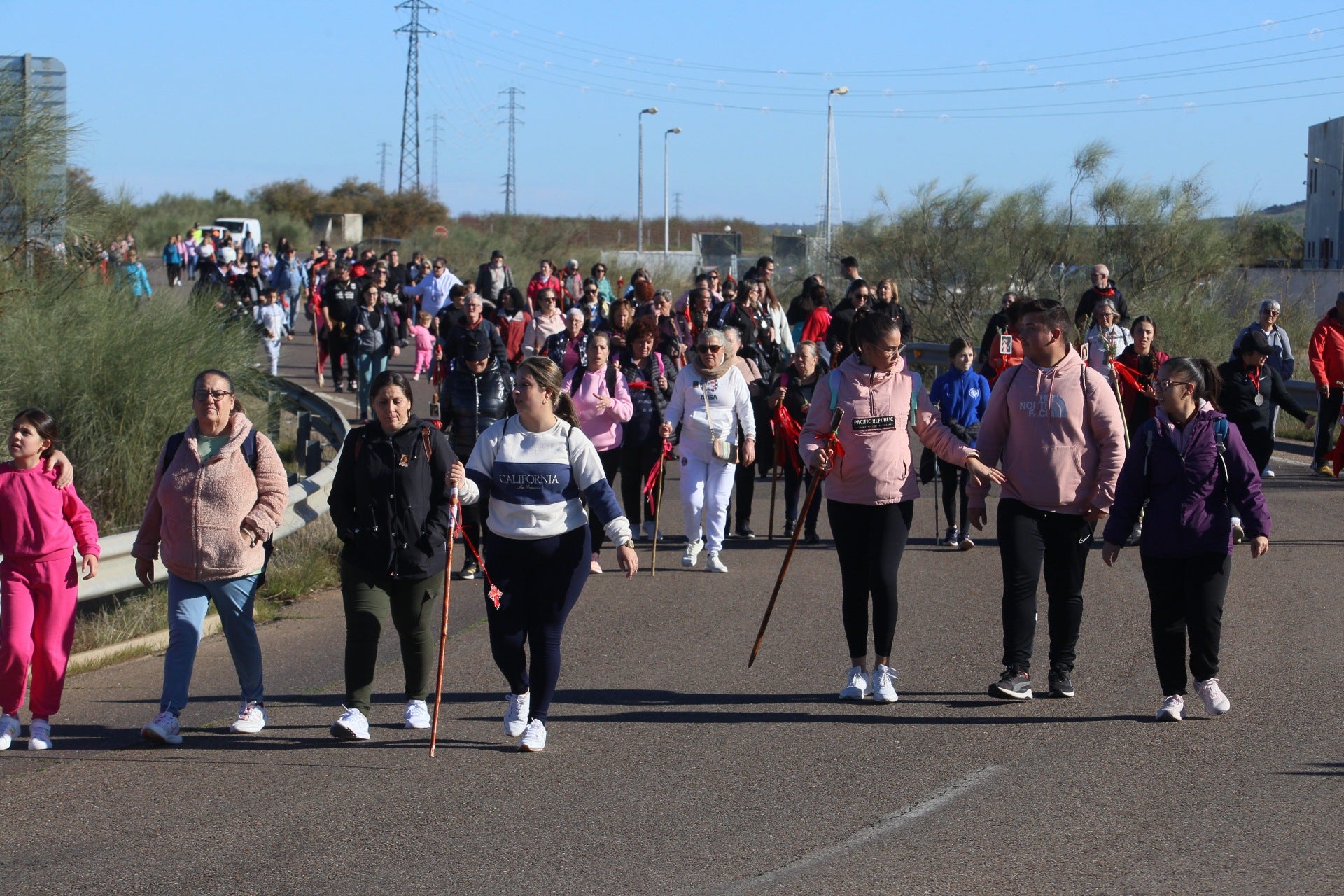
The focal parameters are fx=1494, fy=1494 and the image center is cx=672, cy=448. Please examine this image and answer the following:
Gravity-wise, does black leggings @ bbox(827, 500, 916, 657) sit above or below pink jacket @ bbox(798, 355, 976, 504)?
below

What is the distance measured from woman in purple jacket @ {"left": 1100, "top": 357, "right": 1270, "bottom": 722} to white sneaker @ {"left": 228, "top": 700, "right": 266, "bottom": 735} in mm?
4356

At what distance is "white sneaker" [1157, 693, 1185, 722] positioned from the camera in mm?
7258

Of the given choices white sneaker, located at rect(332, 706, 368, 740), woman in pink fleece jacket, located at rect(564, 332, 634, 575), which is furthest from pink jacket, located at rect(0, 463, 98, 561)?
woman in pink fleece jacket, located at rect(564, 332, 634, 575)

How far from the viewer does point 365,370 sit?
21.3 m

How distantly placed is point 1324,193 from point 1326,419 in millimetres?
45177

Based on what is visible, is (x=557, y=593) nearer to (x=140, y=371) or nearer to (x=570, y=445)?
(x=570, y=445)

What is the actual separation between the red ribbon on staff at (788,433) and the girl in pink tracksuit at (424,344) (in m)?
11.3

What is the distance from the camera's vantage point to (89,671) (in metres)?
8.60

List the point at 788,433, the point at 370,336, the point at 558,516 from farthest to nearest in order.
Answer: the point at 370,336 → the point at 788,433 → the point at 558,516

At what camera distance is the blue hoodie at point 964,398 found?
12.4 meters

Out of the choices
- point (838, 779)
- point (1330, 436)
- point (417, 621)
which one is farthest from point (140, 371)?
point (1330, 436)

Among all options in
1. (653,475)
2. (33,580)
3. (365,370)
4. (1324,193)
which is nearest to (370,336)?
(365,370)

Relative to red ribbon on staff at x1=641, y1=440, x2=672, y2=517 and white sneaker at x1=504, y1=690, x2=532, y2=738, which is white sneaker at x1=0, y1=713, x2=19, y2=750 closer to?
white sneaker at x1=504, y1=690, x2=532, y2=738

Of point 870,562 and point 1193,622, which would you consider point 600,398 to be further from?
point 1193,622
